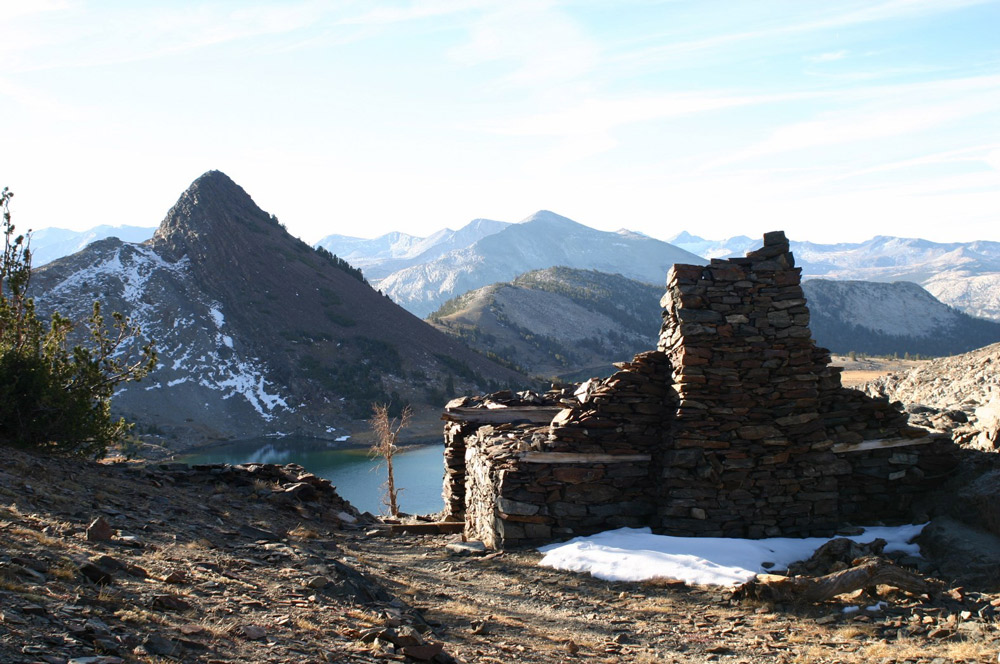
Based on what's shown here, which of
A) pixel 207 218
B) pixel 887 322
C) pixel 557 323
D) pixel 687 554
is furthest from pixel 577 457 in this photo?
pixel 887 322

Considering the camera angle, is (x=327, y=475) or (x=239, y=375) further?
(x=239, y=375)

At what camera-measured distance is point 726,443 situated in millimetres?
10336

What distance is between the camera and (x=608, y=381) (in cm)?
1108

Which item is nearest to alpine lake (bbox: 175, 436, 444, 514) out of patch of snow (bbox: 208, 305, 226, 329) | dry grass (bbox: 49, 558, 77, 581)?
patch of snow (bbox: 208, 305, 226, 329)

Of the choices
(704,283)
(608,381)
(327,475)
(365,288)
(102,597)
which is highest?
(365,288)

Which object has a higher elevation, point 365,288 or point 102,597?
point 365,288

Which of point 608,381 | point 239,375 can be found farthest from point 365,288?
point 608,381

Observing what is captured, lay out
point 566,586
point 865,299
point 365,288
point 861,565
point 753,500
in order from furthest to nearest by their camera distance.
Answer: point 865,299, point 365,288, point 753,500, point 566,586, point 861,565

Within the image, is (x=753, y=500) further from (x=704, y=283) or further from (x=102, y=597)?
(x=102, y=597)

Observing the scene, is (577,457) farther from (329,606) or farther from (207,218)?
(207,218)

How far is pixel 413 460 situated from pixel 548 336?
7585 cm

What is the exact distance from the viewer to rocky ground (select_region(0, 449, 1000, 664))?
4.91m

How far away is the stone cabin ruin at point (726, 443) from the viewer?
10320mm

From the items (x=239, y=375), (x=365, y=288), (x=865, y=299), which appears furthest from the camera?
(x=865, y=299)
